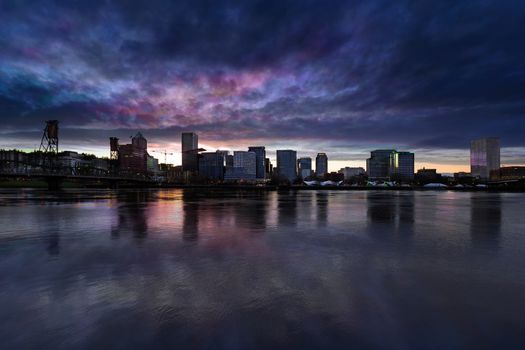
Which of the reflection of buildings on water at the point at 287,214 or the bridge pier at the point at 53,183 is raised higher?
the bridge pier at the point at 53,183

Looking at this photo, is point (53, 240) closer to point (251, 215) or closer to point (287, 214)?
point (251, 215)

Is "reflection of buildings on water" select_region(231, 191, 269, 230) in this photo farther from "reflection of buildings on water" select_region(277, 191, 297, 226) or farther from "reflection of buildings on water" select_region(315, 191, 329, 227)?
"reflection of buildings on water" select_region(315, 191, 329, 227)

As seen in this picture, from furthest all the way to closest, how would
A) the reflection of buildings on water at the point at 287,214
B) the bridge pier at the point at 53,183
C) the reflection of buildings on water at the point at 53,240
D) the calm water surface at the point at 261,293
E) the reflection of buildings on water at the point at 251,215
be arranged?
the bridge pier at the point at 53,183 → the reflection of buildings on water at the point at 287,214 → the reflection of buildings on water at the point at 251,215 → the reflection of buildings on water at the point at 53,240 → the calm water surface at the point at 261,293

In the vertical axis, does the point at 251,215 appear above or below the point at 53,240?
below

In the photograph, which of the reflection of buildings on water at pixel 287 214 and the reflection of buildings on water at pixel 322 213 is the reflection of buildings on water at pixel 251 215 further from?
the reflection of buildings on water at pixel 322 213

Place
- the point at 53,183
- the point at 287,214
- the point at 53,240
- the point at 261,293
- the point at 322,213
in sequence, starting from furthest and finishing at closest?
the point at 53,183
the point at 322,213
the point at 287,214
the point at 53,240
the point at 261,293

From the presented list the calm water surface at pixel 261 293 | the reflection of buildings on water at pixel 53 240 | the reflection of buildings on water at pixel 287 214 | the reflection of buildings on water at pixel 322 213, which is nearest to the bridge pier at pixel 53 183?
the reflection of buildings on water at pixel 287 214

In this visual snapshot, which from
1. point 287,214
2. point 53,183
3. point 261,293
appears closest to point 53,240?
point 261,293

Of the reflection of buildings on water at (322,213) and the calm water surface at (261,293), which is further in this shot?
the reflection of buildings on water at (322,213)

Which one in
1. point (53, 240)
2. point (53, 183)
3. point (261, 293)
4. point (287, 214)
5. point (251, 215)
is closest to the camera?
point (261, 293)

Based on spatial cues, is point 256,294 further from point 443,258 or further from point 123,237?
point 123,237

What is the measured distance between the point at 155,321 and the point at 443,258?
11650mm

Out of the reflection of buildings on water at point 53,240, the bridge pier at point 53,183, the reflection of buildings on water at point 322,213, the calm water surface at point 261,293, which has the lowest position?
the reflection of buildings on water at point 322,213

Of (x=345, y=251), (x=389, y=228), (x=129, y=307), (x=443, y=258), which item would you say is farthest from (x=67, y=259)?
(x=389, y=228)
